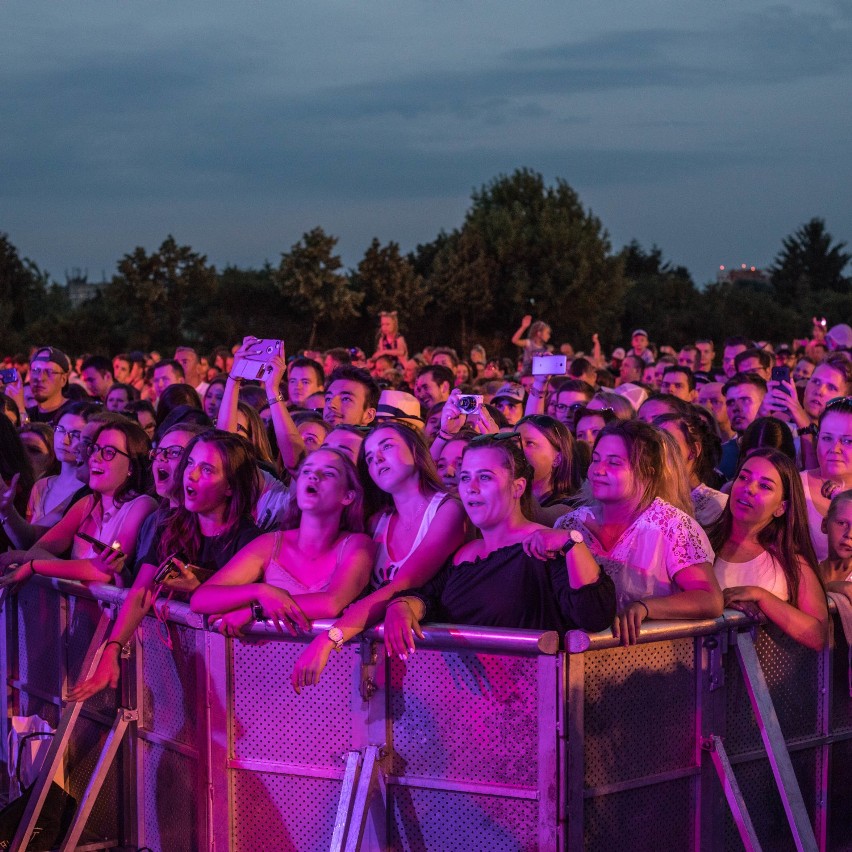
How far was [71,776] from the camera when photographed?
5000 millimetres

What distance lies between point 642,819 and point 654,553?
0.91 meters

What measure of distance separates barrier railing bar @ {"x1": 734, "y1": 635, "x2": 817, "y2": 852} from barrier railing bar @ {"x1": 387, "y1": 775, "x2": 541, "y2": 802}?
87 centimetres

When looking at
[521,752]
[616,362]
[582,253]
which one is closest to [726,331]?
[582,253]

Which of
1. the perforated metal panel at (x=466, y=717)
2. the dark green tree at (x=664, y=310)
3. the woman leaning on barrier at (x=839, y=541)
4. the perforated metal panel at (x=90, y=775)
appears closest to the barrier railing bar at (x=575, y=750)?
the perforated metal panel at (x=466, y=717)

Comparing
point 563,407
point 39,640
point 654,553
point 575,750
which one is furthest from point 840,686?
point 563,407

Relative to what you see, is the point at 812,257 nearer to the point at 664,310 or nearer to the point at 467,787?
the point at 664,310

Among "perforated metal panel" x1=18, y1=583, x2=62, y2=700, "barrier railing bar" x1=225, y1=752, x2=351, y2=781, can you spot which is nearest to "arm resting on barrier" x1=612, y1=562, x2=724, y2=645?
"barrier railing bar" x1=225, y1=752, x2=351, y2=781

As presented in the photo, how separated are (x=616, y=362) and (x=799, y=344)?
443cm

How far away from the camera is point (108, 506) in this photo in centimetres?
573

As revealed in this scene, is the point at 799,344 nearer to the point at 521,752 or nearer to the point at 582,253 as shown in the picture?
the point at 582,253

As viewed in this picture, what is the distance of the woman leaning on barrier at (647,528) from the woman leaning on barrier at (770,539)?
30 cm

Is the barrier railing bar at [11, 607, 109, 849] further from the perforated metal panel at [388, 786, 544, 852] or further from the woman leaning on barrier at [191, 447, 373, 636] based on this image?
the perforated metal panel at [388, 786, 544, 852]

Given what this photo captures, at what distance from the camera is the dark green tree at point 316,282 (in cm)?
2739

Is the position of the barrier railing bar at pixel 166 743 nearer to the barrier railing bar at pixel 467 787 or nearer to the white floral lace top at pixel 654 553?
the barrier railing bar at pixel 467 787
